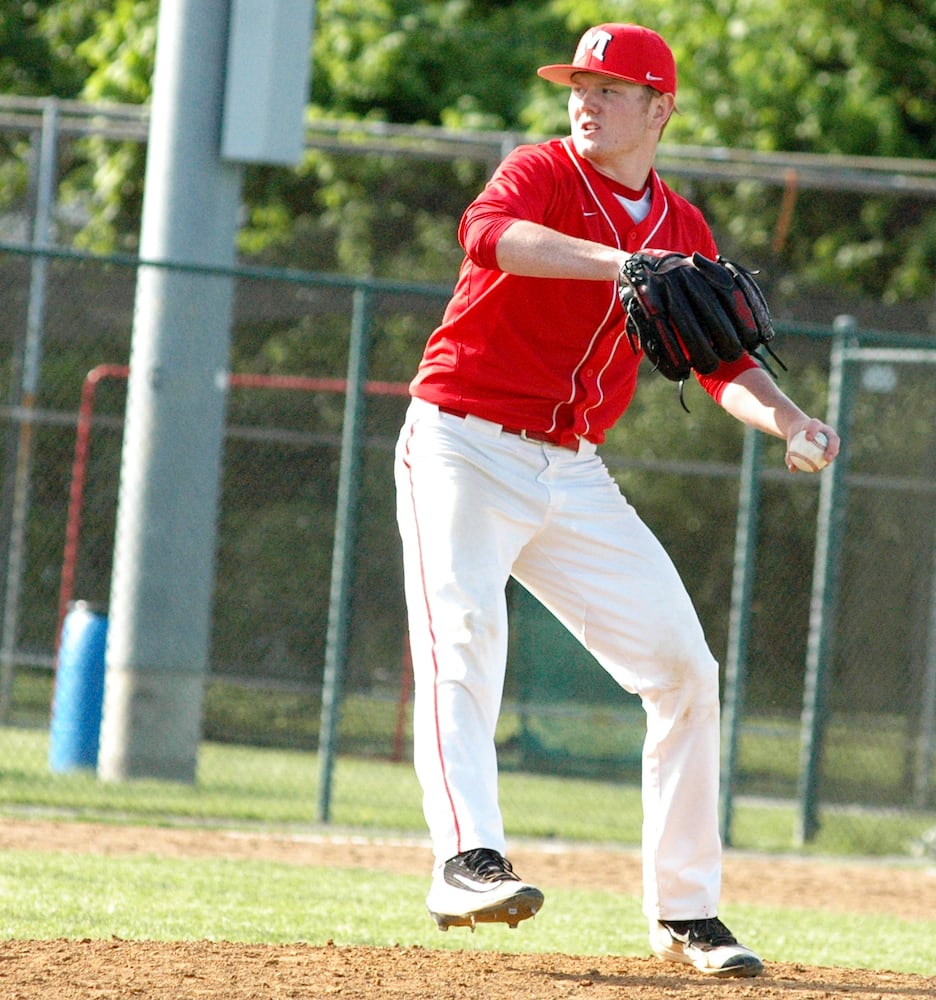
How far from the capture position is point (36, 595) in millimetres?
11875

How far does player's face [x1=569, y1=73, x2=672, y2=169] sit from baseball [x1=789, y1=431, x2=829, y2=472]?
947mm

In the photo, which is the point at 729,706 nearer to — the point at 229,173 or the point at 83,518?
the point at 229,173

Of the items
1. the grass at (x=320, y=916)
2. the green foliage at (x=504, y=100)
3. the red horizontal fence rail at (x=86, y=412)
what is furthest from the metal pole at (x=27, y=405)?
the grass at (x=320, y=916)

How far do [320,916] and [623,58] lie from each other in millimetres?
2998

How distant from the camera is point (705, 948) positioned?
4.62m

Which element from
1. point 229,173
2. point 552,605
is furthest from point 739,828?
point 552,605

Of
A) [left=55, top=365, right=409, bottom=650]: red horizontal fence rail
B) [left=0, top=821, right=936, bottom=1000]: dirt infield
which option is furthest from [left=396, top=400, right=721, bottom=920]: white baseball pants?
[left=55, top=365, right=409, bottom=650]: red horizontal fence rail

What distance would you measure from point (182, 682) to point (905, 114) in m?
9.48

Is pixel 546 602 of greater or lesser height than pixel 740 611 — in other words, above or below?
above

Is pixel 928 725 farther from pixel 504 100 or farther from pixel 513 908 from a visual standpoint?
pixel 504 100

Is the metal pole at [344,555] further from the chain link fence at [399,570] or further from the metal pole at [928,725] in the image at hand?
the metal pole at [928,725]

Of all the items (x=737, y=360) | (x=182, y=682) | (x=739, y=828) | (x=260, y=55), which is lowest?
(x=739, y=828)

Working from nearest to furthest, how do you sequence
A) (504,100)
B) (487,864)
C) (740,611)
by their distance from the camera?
(487,864), (740,611), (504,100)

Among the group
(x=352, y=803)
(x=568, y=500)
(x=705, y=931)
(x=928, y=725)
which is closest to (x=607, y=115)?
(x=568, y=500)
